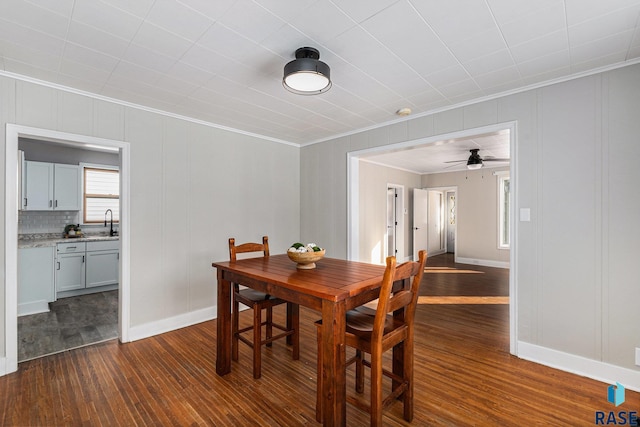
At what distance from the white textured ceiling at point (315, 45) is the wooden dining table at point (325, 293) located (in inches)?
62.2

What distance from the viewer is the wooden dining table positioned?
1.61 m

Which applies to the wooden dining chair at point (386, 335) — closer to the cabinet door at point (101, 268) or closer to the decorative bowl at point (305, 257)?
the decorative bowl at point (305, 257)

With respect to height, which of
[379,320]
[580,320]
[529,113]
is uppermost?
[529,113]

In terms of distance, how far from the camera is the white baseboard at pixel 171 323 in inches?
123

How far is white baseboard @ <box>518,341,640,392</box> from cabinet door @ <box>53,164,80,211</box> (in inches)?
249

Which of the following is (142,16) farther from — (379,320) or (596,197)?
(596,197)

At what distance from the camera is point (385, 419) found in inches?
74.8

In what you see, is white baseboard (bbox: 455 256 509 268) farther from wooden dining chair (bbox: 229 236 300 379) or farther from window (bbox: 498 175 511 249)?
wooden dining chair (bbox: 229 236 300 379)

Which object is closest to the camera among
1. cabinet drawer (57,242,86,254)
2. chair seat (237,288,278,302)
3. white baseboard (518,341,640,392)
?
white baseboard (518,341,640,392)

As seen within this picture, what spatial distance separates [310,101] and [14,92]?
2.52 m

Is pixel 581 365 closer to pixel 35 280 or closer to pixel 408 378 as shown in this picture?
pixel 408 378

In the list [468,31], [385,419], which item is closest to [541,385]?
[385,419]

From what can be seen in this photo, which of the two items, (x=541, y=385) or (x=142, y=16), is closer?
(x=142, y=16)

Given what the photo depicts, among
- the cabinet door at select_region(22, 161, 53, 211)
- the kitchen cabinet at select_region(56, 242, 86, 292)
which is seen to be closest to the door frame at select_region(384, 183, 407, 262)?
the kitchen cabinet at select_region(56, 242, 86, 292)
